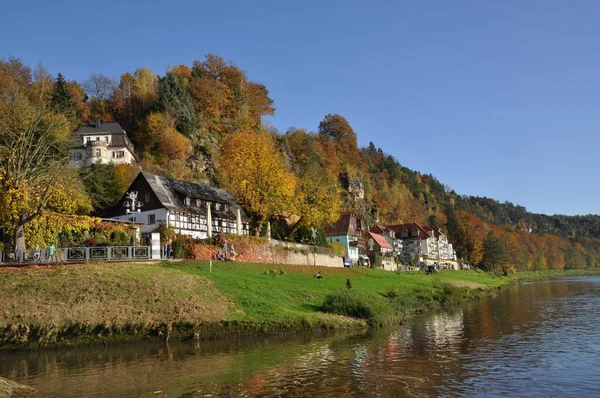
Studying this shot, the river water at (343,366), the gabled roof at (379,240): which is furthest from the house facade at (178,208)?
the gabled roof at (379,240)

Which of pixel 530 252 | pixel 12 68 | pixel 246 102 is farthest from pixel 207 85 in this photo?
pixel 530 252

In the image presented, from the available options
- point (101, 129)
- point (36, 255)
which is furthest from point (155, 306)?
point (101, 129)

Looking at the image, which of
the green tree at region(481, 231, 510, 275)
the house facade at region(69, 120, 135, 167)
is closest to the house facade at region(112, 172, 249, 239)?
the house facade at region(69, 120, 135, 167)

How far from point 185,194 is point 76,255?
2413 centimetres

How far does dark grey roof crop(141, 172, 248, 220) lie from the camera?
6003 centimetres

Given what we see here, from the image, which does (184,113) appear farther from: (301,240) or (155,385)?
(155,385)

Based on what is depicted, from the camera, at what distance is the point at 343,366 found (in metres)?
21.4

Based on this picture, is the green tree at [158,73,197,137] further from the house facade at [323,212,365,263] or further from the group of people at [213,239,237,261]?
the group of people at [213,239,237,261]

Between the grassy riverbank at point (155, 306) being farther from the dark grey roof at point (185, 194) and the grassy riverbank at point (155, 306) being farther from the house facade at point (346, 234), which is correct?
the house facade at point (346, 234)

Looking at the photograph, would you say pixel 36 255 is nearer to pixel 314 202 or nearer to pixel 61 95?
pixel 314 202

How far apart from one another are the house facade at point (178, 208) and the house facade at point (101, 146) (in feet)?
89.0

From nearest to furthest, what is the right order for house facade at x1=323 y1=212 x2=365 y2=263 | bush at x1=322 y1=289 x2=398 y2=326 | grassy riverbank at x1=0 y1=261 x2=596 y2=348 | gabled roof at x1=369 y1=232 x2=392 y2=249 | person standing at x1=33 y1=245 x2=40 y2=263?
1. grassy riverbank at x1=0 y1=261 x2=596 y2=348
2. bush at x1=322 y1=289 x2=398 y2=326
3. person standing at x1=33 y1=245 x2=40 y2=263
4. house facade at x1=323 y1=212 x2=365 y2=263
5. gabled roof at x1=369 y1=232 x2=392 y2=249

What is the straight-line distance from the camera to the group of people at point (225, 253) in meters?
48.2

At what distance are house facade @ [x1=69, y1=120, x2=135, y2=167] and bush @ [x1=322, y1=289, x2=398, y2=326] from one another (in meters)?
61.1
